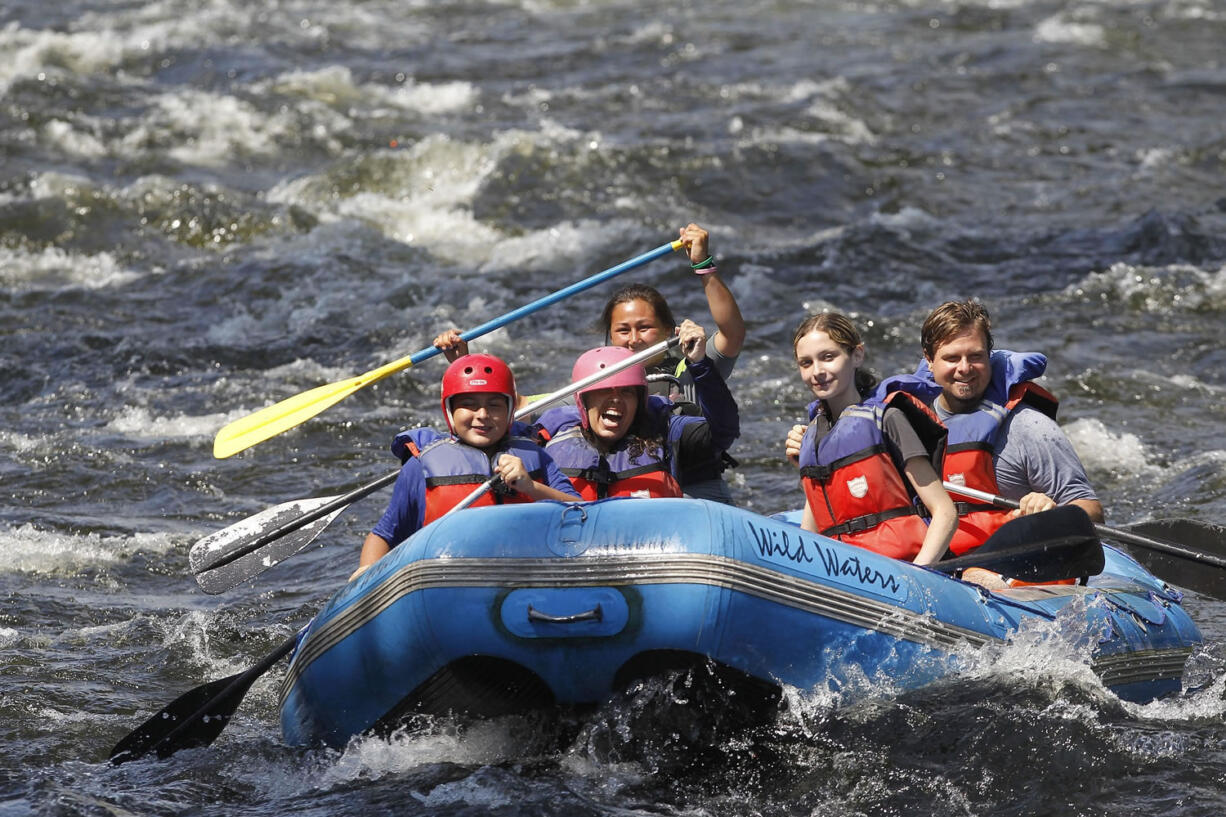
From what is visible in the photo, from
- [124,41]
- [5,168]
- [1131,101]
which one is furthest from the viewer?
[124,41]

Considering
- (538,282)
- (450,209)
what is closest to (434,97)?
(450,209)

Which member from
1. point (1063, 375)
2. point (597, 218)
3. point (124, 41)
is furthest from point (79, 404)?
point (124, 41)

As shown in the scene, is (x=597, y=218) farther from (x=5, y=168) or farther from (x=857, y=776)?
(x=857, y=776)

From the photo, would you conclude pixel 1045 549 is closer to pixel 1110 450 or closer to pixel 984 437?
pixel 984 437

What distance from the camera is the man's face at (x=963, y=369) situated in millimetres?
5523

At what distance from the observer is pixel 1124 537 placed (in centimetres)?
560

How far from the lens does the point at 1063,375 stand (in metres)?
9.69

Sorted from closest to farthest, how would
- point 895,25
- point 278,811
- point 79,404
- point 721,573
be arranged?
point 721,573, point 278,811, point 79,404, point 895,25

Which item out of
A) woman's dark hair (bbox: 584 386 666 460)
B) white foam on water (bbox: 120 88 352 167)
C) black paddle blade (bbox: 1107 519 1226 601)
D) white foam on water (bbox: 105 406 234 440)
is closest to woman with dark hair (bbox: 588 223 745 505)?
woman's dark hair (bbox: 584 386 666 460)

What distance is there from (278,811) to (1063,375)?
6.37 meters

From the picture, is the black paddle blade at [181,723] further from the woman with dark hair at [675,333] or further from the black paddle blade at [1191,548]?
the black paddle blade at [1191,548]

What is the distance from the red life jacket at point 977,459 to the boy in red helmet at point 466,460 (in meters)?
1.38

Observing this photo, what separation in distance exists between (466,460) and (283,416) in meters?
1.53

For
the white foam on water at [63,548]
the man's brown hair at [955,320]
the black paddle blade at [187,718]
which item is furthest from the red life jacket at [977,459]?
the white foam on water at [63,548]
